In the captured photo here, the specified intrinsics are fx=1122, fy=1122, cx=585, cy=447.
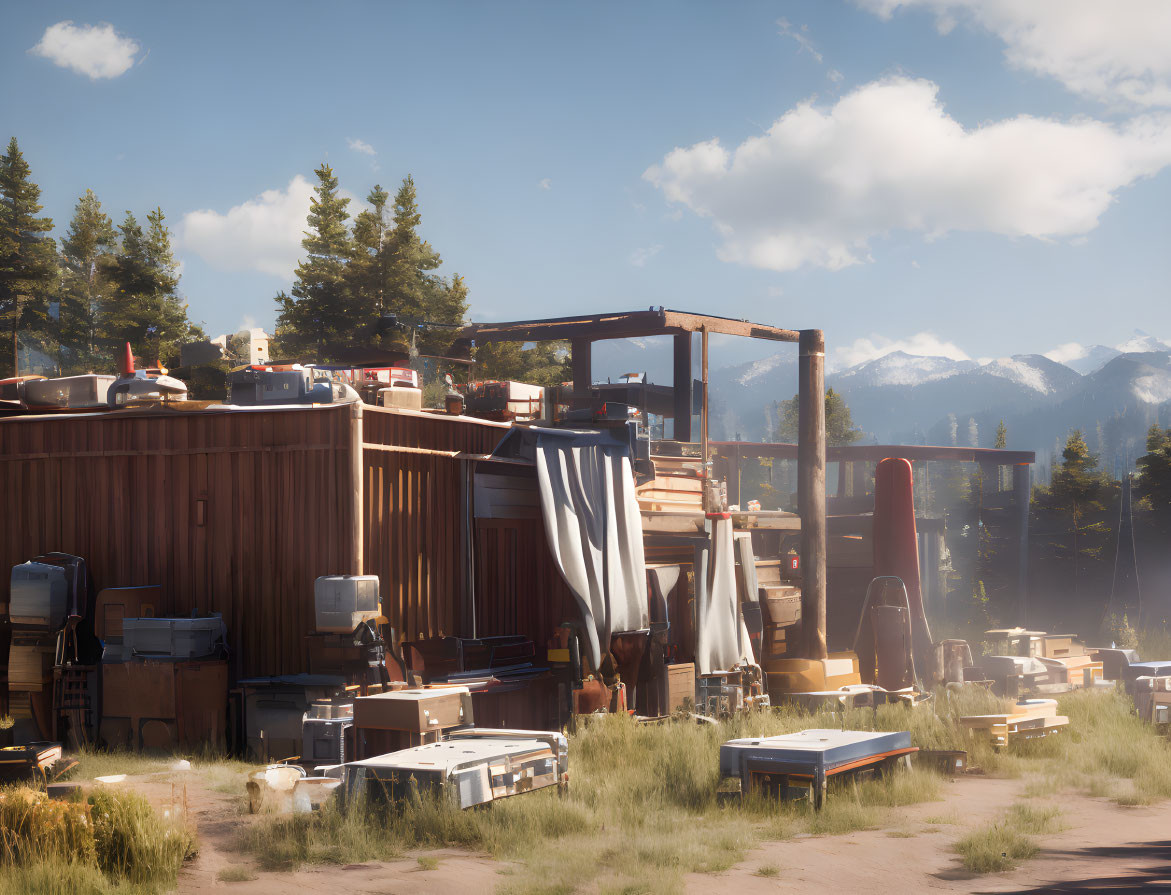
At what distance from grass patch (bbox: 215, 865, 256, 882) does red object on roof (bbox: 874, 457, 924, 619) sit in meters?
12.3

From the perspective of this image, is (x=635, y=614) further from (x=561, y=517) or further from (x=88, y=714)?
(x=88, y=714)

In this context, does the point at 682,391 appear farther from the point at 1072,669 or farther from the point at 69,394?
the point at 69,394

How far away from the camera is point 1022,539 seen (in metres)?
32.8

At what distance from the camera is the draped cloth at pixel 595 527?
1438 cm

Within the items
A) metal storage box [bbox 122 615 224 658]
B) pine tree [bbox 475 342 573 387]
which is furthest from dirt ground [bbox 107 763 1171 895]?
pine tree [bbox 475 342 573 387]

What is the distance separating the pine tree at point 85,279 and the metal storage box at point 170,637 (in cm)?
3753

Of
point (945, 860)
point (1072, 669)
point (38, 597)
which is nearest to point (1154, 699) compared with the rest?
point (1072, 669)

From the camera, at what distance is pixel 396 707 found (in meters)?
10.8

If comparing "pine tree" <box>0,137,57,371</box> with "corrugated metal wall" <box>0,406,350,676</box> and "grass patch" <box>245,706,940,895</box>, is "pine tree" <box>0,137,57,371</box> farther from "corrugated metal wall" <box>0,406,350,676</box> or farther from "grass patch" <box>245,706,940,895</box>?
"grass patch" <box>245,706,940,895</box>

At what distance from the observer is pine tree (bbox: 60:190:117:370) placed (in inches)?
1986

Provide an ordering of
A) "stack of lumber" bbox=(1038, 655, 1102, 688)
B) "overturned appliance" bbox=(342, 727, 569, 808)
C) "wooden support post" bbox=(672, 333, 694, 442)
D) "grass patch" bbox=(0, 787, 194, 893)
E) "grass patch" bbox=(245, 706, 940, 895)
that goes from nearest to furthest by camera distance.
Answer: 1. "grass patch" bbox=(0, 787, 194, 893)
2. "grass patch" bbox=(245, 706, 940, 895)
3. "overturned appliance" bbox=(342, 727, 569, 808)
4. "stack of lumber" bbox=(1038, 655, 1102, 688)
5. "wooden support post" bbox=(672, 333, 694, 442)

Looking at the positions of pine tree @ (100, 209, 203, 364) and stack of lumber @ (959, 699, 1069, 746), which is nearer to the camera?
stack of lumber @ (959, 699, 1069, 746)

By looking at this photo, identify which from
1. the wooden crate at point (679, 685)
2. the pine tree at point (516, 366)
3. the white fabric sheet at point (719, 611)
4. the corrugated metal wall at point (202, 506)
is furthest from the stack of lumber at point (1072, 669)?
the pine tree at point (516, 366)

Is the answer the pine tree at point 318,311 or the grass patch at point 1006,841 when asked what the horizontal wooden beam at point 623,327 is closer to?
the grass patch at point 1006,841
